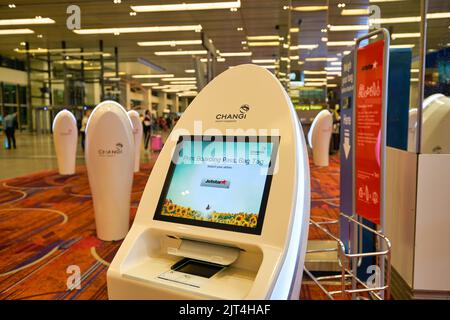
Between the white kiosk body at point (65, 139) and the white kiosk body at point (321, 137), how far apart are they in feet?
Result: 16.9

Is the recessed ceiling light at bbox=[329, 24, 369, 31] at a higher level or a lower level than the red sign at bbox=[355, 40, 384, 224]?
higher

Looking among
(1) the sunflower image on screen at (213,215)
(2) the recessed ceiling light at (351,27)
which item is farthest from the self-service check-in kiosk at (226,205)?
(2) the recessed ceiling light at (351,27)

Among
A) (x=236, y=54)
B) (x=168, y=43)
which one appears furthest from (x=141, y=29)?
(x=236, y=54)

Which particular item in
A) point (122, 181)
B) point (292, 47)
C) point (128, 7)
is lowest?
point (122, 181)

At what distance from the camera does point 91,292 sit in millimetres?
2598

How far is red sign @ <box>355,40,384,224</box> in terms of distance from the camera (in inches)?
Result: 72.7

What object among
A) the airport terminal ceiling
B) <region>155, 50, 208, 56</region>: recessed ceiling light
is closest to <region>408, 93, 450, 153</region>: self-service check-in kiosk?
the airport terminal ceiling

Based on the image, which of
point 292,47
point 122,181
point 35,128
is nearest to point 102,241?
point 122,181

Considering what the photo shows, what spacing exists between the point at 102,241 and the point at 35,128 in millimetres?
21330

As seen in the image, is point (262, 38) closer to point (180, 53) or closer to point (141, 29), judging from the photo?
point (141, 29)

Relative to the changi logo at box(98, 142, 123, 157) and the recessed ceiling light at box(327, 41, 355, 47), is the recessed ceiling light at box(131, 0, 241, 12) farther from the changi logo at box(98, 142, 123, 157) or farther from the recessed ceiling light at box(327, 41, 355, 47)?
the changi logo at box(98, 142, 123, 157)

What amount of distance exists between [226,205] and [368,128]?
116cm

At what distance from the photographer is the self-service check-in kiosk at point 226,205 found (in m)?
1.04

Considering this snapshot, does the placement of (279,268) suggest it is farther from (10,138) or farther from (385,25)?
(10,138)
